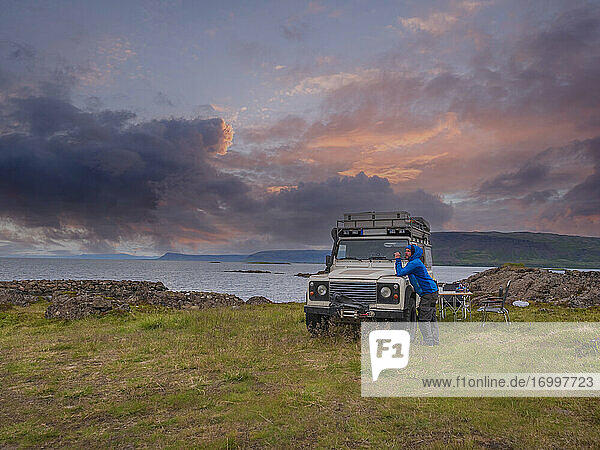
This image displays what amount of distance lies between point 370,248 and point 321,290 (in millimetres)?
2416

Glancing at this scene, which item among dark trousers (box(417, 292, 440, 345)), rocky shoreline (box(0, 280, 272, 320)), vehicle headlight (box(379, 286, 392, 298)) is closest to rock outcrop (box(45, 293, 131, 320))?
rocky shoreline (box(0, 280, 272, 320))

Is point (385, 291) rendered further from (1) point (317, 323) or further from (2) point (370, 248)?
(2) point (370, 248)

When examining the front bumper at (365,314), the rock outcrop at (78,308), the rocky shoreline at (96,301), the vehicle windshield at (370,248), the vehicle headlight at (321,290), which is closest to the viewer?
the front bumper at (365,314)

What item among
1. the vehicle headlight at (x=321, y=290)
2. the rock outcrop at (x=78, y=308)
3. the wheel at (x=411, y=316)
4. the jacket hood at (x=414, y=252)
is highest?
the jacket hood at (x=414, y=252)

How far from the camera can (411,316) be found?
10328mm

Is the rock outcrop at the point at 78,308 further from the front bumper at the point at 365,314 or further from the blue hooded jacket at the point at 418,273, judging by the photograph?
the blue hooded jacket at the point at 418,273

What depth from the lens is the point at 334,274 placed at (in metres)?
10.6

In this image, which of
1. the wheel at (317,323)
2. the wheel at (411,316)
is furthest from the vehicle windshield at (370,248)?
the wheel at (317,323)

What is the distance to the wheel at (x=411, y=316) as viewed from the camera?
9870 mm

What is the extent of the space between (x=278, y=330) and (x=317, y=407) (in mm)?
7333

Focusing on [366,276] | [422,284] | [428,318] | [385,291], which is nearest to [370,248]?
[366,276]

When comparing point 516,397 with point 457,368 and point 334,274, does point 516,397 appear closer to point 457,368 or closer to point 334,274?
point 457,368

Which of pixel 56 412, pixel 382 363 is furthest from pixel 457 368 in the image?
pixel 56 412

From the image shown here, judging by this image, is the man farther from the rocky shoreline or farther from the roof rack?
the rocky shoreline
